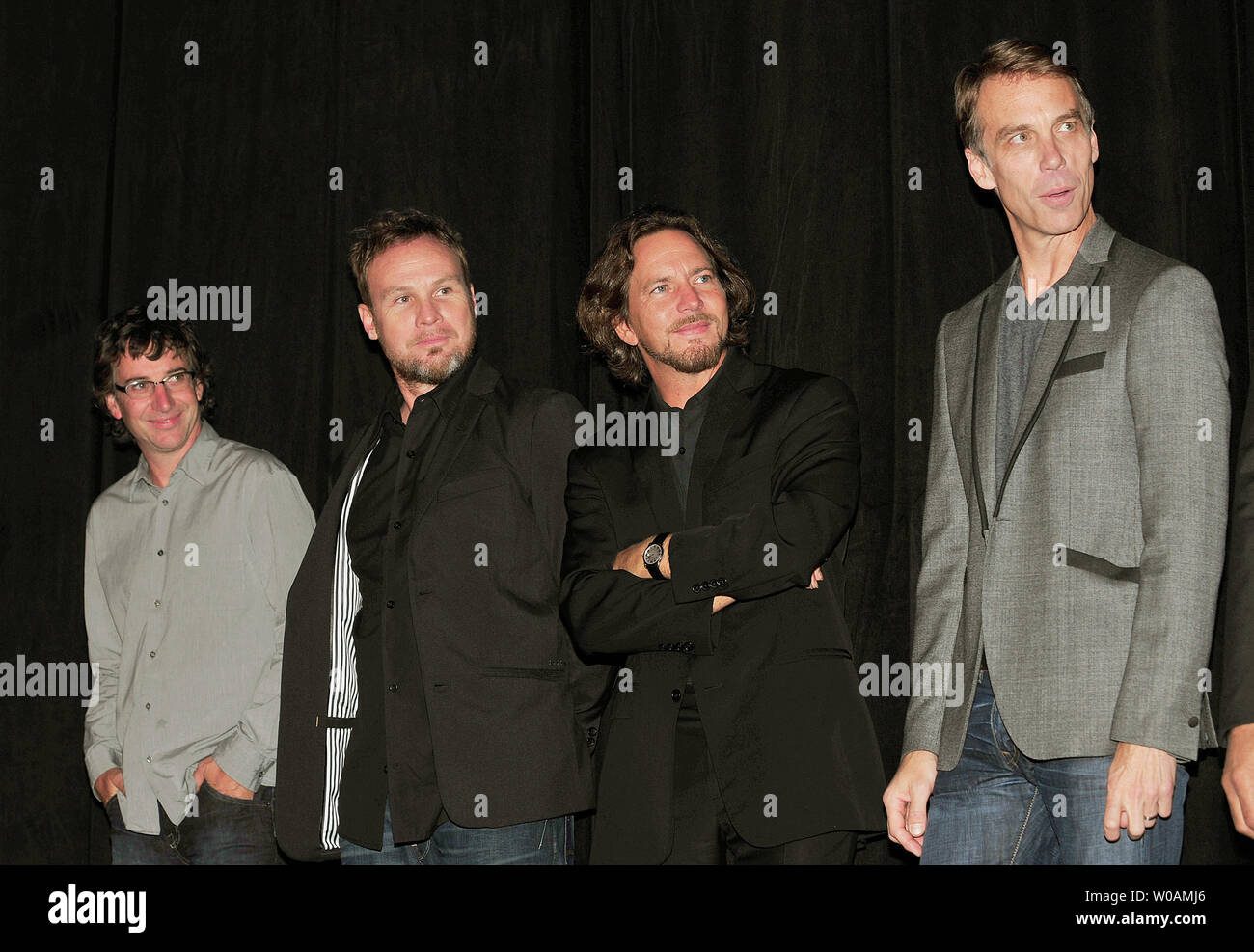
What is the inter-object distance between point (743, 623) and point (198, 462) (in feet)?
5.21

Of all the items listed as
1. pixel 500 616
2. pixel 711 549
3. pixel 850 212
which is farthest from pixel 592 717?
pixel 850 212

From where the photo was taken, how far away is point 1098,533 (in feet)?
6.89

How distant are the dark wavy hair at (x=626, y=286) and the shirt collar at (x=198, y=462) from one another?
3.45 feet

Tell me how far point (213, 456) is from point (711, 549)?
151 centimetres

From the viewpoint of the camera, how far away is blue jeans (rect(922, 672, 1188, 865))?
79.6 inches

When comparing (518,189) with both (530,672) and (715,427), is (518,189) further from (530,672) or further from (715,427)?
(530,672)

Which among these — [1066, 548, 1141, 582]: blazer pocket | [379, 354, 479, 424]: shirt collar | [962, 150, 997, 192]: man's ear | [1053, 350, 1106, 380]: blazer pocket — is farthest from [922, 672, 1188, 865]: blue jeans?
[379, 354, 479, 424]: shirt collar

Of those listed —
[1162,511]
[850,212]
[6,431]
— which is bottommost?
[1162,511]

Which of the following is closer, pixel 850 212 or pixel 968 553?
pixel 968 553

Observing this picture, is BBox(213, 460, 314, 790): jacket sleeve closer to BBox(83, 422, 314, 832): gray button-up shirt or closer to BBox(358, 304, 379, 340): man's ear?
BBox(83, 422, 314, 832): gray button-up shirt

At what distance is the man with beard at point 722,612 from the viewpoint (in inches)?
88.8

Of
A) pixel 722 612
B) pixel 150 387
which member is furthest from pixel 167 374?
pixel 722 612
